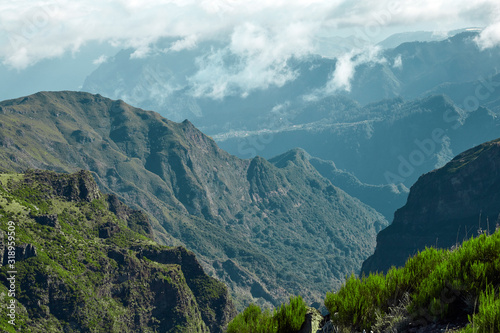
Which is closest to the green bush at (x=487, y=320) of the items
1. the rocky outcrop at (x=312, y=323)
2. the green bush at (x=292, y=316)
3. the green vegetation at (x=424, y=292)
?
the green vegetation at (x=424, y=292)

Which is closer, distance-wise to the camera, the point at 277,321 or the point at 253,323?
the point at 277,321

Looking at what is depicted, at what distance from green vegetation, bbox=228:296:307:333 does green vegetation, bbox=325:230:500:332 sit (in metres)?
1.12

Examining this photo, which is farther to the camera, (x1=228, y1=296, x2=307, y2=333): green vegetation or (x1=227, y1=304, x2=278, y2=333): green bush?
(x1=228, y1=296, x2=307, y2=333): green vegetation

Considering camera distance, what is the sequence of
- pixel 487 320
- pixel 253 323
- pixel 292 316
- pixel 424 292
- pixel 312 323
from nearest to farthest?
pixel 487 320
pixel 424 292
pixel 312 323
pixel 292 316
pixel 253 323

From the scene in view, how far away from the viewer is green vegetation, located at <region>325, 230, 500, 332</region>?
1320cm

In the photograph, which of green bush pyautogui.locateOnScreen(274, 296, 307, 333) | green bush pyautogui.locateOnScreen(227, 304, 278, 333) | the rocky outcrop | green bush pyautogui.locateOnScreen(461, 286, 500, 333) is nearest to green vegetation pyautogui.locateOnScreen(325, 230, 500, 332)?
green bush pyautogui.locateOnScreen(461, 286, 500, 333)

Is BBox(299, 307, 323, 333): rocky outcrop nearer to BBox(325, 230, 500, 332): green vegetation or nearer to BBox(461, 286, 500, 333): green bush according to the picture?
BBox(325, 230, 500, 332): green vegetation

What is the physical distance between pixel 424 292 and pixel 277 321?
5020mm

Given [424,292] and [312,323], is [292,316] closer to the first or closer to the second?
[312,323]

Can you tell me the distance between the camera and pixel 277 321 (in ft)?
52.0

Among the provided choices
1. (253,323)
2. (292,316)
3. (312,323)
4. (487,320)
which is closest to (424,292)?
(487,320)

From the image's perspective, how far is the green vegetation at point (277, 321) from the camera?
1563 centimetres

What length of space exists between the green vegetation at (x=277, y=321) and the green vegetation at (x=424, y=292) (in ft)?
3.68

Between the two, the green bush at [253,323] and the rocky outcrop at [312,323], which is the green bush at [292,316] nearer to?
the rocky outcrop at [312,323]
